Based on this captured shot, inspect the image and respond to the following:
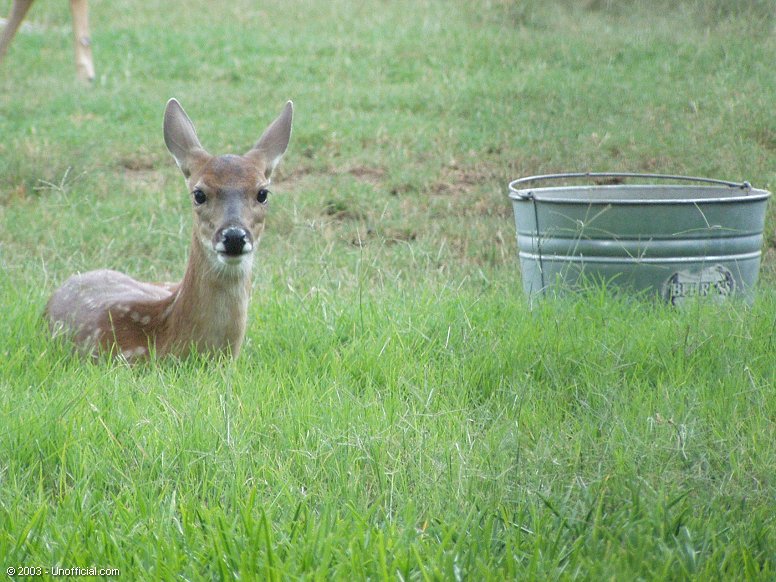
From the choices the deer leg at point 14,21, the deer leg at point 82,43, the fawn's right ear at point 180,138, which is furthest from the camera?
the deer leg at point 82,43

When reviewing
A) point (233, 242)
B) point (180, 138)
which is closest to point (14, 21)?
point (180, 138)

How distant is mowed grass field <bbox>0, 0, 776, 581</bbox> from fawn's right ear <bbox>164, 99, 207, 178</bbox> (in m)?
0.74

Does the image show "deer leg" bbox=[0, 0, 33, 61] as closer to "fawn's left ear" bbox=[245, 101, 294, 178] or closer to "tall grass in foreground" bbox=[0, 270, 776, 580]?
"fawn's left ear" bbox=[245, 101, 294, 178]

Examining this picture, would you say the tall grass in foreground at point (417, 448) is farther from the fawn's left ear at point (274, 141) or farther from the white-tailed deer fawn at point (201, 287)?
the fawn's left ear at point (274, 141)

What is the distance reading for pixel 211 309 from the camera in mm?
4180

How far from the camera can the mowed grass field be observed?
2.46m

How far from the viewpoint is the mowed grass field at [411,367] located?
246 centimetres

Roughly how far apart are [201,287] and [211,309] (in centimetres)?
10

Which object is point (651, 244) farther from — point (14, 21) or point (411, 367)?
point (14, 21)

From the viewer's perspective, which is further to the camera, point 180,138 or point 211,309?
point 180,138

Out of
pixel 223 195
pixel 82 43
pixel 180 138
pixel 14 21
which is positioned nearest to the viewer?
pixel 223 195

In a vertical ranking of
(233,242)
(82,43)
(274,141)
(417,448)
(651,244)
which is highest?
(82,43)

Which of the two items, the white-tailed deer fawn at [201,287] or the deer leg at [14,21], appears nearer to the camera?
the white-tailed deer fawn at [201,287]

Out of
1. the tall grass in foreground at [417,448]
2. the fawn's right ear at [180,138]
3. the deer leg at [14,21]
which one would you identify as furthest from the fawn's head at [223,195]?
the deer leg at [14,21]
